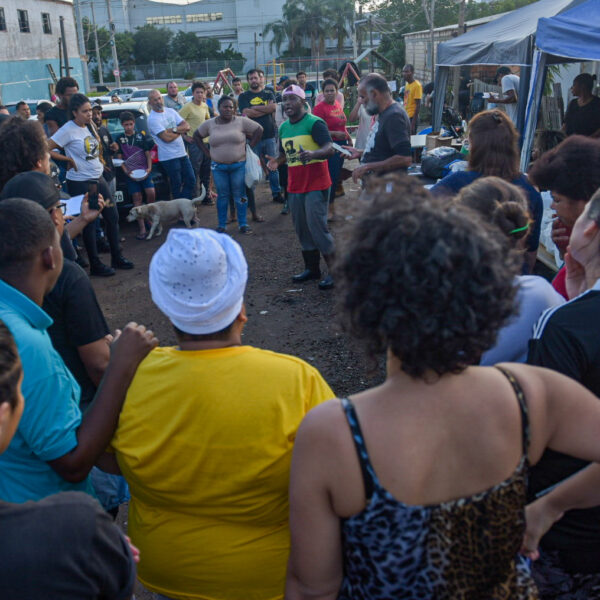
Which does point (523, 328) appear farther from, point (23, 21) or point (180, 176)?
point (23, 21)

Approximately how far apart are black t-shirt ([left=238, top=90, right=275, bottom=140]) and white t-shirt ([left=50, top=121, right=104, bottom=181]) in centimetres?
390

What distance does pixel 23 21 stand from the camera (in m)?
35.8

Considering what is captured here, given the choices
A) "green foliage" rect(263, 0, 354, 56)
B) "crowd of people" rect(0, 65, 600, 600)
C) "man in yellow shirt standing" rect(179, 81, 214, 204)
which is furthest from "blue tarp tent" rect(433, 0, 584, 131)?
"green foliage" rect(263, 0, 354, 56)

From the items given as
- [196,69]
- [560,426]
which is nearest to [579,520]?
[560,426]

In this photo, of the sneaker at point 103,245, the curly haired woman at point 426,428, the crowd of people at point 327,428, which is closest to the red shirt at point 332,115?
the sneaker at point 103,245

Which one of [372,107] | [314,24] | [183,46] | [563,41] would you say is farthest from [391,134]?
[183,46]

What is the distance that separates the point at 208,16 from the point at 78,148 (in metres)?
88.0

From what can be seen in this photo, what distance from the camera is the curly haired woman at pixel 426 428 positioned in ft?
3.99

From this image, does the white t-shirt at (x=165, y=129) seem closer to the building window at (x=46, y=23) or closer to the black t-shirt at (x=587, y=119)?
the black t-shirt at (x=587, y=119)

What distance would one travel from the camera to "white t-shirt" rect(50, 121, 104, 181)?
6.91m

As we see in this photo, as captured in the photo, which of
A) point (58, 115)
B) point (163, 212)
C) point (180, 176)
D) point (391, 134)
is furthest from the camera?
point (180, 176)

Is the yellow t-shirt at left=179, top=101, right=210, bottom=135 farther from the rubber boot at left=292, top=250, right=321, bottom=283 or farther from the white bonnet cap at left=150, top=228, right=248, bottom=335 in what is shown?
the white bonnet cap at left=150, top=228, right=248, bottom=335

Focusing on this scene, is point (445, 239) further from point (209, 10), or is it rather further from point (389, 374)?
point (209, 10)

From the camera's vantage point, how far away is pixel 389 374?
135 cm
